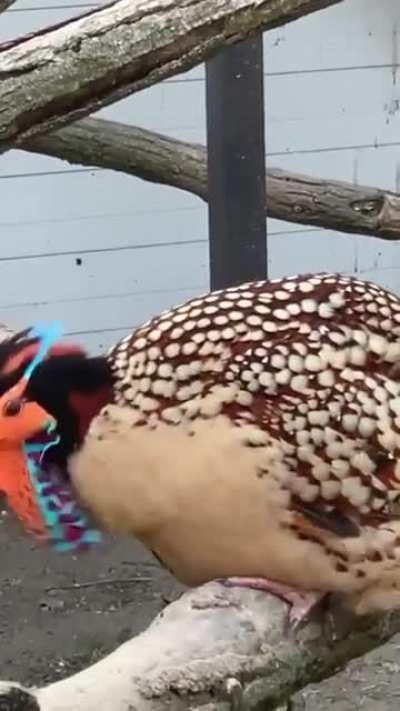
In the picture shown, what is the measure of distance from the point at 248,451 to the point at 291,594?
125 millimetres

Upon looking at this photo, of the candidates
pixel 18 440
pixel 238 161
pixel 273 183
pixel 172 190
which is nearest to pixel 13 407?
pixel 18 440

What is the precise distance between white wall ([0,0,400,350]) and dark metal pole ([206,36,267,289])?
3.00 feet

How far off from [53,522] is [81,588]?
123 cm

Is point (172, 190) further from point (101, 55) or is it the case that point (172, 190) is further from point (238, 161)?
point (101, 55)

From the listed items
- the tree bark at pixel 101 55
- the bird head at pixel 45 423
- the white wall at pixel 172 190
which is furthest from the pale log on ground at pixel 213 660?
the white wall at pixel 172 190

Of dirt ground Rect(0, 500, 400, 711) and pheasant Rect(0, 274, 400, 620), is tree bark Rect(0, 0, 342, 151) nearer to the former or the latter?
pheasant Rect(0, 274, 400, 620)

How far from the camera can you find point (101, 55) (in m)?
0.99

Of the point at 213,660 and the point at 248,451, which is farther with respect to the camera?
the point at 248,451

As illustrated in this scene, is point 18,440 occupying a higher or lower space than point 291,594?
higher

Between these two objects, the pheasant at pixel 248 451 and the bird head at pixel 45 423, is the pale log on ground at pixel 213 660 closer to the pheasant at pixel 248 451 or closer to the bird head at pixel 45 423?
the pheasant at pixel 248 451

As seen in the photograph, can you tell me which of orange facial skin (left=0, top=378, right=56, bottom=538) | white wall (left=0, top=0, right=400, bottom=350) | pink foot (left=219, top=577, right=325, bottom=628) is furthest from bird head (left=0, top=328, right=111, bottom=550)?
white wall (left=0, top=0, right=400, bottom=350)

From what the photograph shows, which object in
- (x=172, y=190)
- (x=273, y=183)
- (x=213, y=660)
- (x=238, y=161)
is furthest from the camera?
(x=172, y=190)

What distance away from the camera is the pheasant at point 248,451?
109 centimetres

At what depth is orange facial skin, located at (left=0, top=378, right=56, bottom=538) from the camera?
1.08 meters
